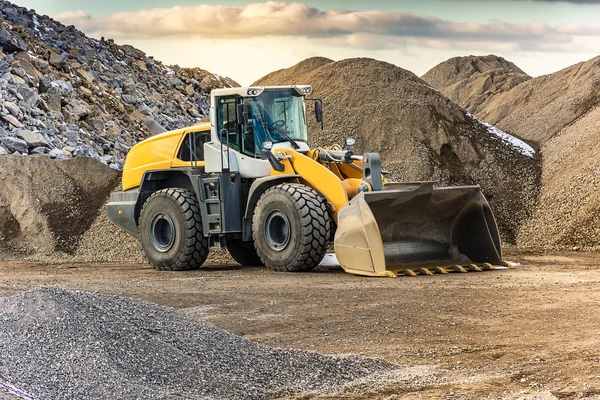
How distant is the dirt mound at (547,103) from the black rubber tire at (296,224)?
44.9 ft

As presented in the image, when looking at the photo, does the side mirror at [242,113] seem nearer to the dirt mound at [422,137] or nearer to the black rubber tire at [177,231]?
the black rubber tire at [177,231]

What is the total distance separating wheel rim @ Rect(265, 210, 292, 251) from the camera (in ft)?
45.5

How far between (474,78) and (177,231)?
34681 mm

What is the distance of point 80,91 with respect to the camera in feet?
109

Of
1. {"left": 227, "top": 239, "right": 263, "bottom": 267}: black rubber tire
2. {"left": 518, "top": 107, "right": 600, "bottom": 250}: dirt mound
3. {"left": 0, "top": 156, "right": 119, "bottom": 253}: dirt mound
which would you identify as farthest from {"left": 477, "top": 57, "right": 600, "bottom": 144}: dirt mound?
{"left": 227, "top": 239, "right": 263, "bottom": 267}: black rubber tire

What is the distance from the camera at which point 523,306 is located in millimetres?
10539

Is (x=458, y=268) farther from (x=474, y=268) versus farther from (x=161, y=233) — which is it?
(x=161, y=233)

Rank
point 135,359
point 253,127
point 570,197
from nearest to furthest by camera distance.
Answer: point 135,359 < point 253,127 < point 570,197

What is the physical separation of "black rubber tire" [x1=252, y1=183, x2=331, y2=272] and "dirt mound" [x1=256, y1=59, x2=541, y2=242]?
263 inches

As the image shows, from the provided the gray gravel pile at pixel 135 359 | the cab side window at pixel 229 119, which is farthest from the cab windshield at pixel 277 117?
the gray gravel pile at pixel 135 359

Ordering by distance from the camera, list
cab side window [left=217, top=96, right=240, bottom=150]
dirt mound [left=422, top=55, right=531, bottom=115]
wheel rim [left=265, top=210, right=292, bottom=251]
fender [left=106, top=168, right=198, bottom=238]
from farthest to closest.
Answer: dirt mound [left=422, top=55, right=531, bottom=115] → fender [left=106, top=168, right=198, bottom=238] → cab side window [left=217, top=96, right=240, bottom=150] → wheel rim [left=265, top=210, right=292, bottom=251]

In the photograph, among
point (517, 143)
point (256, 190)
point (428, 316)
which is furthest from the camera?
point (517, 143)

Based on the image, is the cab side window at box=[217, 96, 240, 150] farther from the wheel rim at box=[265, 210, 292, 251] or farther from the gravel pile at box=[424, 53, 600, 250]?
the gravel pile at box=[424, 53, 600, 250]

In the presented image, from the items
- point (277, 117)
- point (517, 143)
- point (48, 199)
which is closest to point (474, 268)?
point (277, 117)
